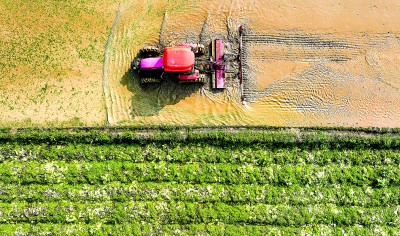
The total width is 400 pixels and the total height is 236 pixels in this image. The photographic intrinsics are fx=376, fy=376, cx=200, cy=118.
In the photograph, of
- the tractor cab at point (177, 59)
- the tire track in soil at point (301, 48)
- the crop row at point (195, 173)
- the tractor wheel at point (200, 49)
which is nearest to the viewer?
the tractor cab at point (177, 59)

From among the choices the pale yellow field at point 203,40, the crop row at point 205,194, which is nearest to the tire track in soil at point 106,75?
the pale yellow field at point 203,40

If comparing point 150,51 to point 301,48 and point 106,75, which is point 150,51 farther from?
point 301,48

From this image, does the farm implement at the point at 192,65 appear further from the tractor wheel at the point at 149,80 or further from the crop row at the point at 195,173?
the crop row at the point at 195,173

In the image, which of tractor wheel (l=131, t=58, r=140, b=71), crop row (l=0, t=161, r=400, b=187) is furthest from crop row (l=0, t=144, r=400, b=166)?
tractor wheel (l=131, t=58, r=140, b=71)

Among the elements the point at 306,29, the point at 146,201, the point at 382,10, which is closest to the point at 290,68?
the point at 306,29

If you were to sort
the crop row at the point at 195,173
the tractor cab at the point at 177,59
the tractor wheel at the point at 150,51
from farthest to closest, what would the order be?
the tractor wheel at the point at 150,51
the crop row at the point at 195,173
the tractor cab at the point at 177,59

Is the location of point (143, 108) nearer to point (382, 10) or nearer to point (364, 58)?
point (364, 58)

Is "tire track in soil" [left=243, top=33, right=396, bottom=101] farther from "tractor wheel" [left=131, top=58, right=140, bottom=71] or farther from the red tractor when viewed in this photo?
"tractor wheel" [left=131, top=58, right=140, bottom=71]
